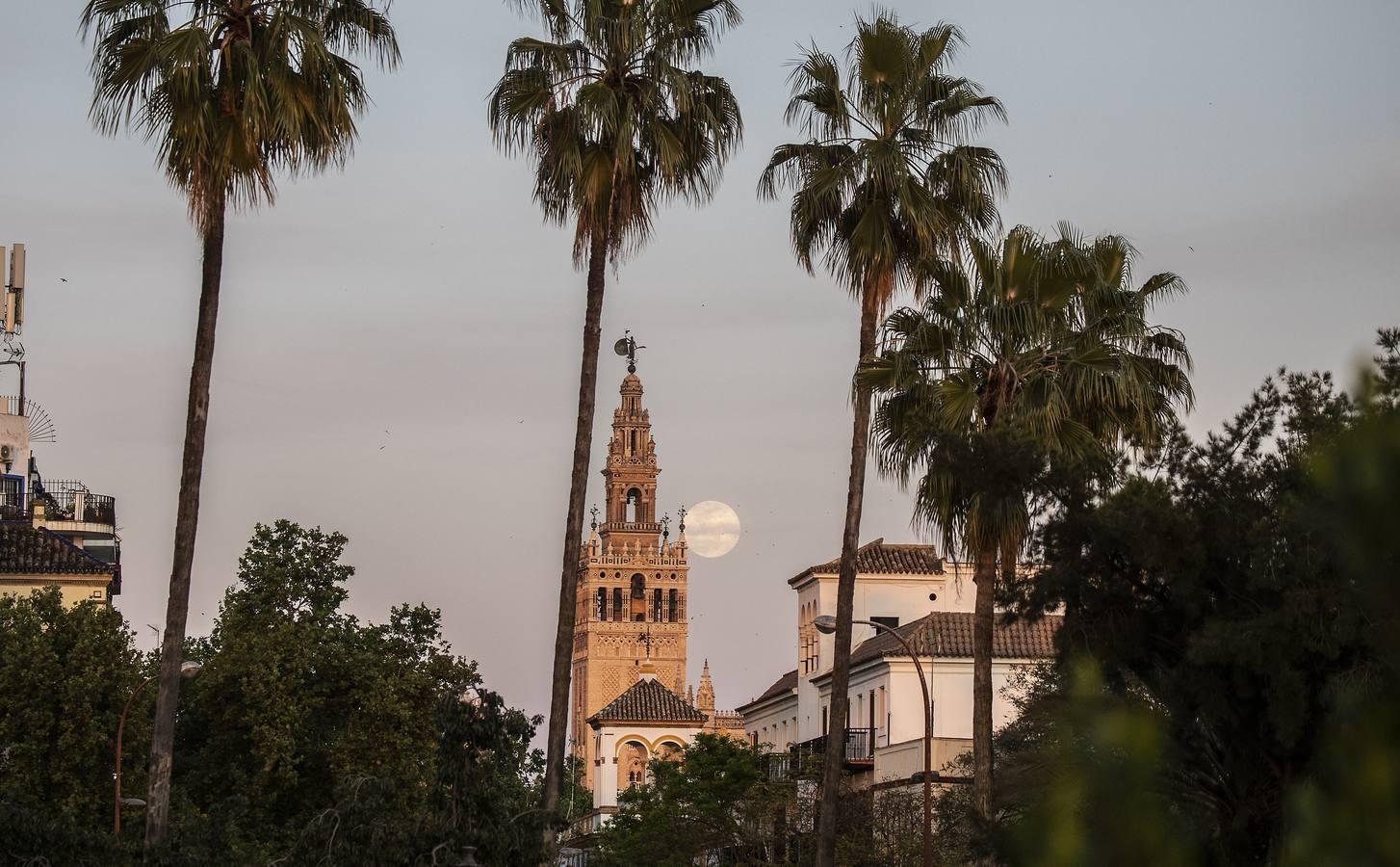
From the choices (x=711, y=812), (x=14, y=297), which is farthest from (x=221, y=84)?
(x=14, y=297)

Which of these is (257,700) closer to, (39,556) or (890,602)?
(39,556)

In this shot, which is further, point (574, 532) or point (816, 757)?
point (816, 757)

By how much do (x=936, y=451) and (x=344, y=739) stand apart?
88.7ft

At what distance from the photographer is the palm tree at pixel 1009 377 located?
31.9 m

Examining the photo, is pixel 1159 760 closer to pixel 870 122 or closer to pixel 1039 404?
pixel 1039 404

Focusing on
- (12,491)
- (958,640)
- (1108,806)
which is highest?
(12,491)

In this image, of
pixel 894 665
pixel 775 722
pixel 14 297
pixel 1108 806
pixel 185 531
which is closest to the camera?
pixel 1108 806

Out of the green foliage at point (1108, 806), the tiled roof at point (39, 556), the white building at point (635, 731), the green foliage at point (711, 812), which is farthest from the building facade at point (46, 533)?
the green foliage at point (1108, 806)

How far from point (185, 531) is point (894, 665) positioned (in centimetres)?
4490

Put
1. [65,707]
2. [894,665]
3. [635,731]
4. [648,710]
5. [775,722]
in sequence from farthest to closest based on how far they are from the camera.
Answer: [648,710], [635,731], [775,722], [894,665], [65,707]

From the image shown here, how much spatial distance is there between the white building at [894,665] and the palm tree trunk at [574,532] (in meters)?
21.8

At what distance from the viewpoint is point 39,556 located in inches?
2788

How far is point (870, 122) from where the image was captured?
34875 mm

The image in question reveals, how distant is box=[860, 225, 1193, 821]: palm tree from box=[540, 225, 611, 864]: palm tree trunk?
16.3 ft
